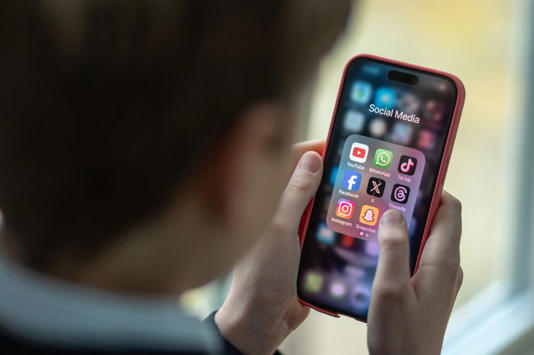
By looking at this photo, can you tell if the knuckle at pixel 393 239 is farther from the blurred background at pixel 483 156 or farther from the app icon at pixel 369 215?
the blurred background at pixel 483 156

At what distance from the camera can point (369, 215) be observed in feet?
2.28

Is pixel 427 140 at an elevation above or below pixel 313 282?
above

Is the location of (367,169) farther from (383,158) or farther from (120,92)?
(120,92)

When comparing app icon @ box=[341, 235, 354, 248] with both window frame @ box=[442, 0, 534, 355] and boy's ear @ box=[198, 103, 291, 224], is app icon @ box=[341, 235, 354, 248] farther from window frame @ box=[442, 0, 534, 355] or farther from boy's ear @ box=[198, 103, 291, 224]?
window frame @ box=[442, 0, 534, 355]

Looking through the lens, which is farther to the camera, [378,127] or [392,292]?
[378,127]

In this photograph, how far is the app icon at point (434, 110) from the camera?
681mm

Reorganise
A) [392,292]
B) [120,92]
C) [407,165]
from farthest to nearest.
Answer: [407,165], [392,292], [120,92]

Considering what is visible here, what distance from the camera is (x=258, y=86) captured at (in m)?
0.35

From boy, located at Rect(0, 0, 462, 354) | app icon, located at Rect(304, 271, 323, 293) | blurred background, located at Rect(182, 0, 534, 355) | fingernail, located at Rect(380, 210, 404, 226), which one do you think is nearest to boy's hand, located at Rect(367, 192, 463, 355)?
fingernail, located at Rect(380, 210, 404, 226)

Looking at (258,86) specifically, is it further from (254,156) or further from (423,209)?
(423,209)

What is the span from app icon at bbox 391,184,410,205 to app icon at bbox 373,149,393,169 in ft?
0.07

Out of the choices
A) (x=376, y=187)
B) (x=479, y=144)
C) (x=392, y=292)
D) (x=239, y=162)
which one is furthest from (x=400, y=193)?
(x=479, y=144)

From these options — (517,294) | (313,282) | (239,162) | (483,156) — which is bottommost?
(517,294)

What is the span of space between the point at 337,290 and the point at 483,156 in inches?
37.8
